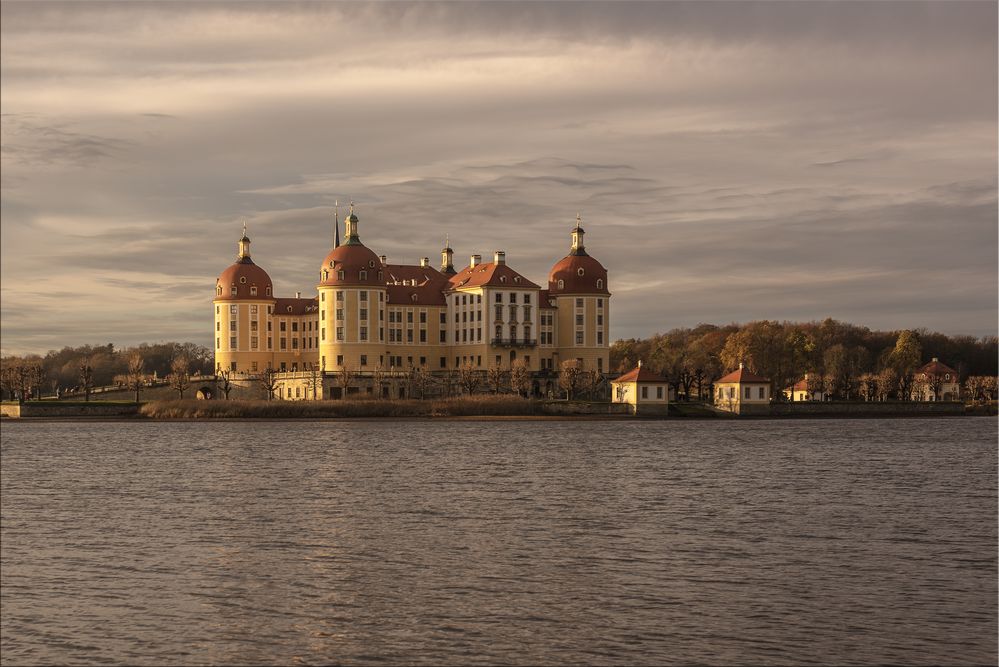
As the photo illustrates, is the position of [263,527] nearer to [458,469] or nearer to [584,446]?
[458,469]

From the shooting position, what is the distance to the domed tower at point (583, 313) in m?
129

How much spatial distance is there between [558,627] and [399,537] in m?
11.3

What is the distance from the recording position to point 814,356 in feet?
502

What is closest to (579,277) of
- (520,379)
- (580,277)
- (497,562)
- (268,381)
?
(580,277)

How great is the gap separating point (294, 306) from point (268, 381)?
48.7 ft

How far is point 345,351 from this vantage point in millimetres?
123625

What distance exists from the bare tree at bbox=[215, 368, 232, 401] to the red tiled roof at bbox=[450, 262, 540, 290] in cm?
2446

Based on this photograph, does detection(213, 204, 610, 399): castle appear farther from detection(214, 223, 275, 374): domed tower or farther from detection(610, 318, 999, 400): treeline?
detection(610, 318, 999, 400): treeline

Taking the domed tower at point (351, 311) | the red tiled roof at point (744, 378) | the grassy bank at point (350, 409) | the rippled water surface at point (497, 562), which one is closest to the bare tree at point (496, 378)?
the grassy bank at point (350, 409)

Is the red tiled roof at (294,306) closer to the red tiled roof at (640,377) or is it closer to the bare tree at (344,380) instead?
the bare tree at (344,380)

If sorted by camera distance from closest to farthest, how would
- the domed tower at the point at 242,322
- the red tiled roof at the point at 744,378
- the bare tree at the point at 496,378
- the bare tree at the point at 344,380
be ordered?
the red tiled roof at the point at 744,378
the bare tree at the point at 344,380
the bare tree at the point at 496,378
the domed tower at the point at 242,322

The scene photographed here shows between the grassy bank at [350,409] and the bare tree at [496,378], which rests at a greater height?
the bare tree at [496,378]

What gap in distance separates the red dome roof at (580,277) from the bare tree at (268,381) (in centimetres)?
2930

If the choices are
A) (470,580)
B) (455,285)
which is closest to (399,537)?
(470,580)
